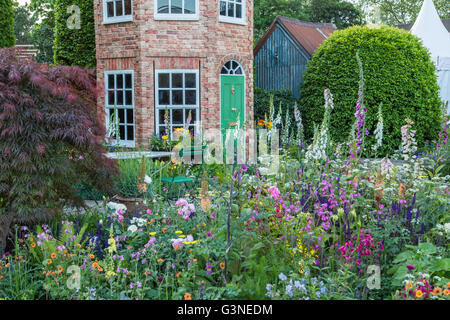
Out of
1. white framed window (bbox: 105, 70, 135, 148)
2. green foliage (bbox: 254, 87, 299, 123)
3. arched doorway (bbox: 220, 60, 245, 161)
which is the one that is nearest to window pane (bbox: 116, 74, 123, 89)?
white framed window (bbox: 105, 70, 135, 148)

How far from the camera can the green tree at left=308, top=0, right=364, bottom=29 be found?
29.5 metres

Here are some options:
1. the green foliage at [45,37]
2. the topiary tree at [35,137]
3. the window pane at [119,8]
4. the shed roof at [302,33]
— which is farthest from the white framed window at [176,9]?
the green foliage at [45,37]

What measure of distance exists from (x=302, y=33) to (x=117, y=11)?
7.98 m

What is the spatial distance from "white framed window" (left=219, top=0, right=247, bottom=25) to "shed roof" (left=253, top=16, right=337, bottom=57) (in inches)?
175

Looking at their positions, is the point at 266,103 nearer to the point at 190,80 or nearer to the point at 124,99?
the point at 190,80

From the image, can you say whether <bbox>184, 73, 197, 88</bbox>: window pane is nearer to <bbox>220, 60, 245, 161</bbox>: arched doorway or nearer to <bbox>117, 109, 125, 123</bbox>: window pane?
<bbox>220, 60, 245, 161</bbox>: arched doorway

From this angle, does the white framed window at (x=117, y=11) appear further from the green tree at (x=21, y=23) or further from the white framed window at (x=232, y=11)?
the green tree at (x=21, y=23)

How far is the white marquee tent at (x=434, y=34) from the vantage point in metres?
18.1

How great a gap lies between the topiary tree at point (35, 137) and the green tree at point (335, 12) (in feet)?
88.7

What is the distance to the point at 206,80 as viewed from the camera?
12.4 metres

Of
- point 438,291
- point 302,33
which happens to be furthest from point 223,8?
point 438,291

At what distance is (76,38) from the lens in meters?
14.7
